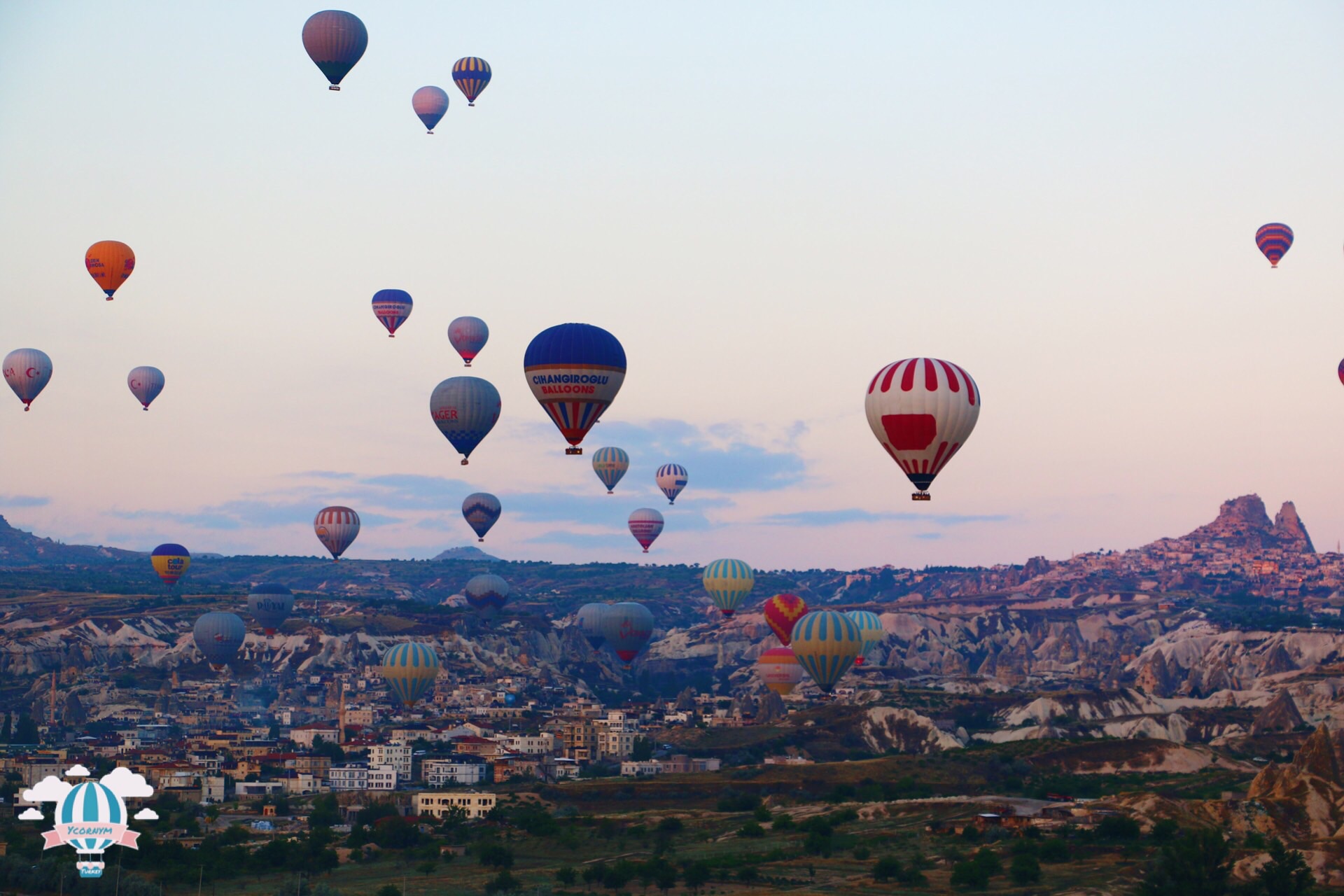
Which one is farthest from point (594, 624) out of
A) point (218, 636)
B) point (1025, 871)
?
point (1025, 871)

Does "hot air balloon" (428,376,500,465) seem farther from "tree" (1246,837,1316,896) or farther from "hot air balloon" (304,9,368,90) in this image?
"tree" (1246,837,1316,896)

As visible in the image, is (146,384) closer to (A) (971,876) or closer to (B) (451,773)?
(B) (451,773)

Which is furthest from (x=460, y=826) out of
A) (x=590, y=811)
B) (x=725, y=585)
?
(x=725, y=585)

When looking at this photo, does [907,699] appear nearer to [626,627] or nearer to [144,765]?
[626,627]

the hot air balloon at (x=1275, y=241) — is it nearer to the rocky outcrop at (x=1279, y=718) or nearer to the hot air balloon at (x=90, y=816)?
the rocky outcrop at (x=1279, y=718)

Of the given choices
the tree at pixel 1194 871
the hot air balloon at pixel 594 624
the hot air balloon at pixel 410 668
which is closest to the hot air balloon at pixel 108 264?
the hot air balloon at pixel 410 668
